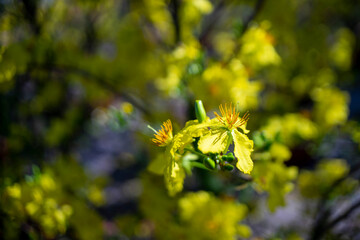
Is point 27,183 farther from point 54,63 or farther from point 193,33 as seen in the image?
point 193,33

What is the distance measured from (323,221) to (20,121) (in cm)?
254

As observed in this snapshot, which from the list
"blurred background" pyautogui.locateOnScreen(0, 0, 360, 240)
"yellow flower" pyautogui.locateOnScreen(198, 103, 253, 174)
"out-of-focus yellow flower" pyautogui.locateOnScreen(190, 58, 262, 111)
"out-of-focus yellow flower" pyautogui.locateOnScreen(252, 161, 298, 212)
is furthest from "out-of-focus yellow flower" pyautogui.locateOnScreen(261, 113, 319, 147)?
"yellow flower" pyautogui.locateOnScreen(198, 103, 253, 174)

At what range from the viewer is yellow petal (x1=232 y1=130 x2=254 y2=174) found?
0.93 meters

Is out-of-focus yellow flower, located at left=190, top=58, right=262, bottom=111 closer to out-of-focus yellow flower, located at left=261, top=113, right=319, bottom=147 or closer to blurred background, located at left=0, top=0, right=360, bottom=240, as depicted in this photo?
blurred background, located at left=0, top=0, right=360, bottom=240

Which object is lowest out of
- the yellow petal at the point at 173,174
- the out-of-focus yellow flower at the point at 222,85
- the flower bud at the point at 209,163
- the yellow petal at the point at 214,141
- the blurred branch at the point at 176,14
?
the yellow petal at the point at 173,174

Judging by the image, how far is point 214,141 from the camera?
39.1 inches

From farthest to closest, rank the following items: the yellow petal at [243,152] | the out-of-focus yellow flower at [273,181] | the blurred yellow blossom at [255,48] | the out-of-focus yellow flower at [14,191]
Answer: the blurred yellow blossom at [255,48], the out-of-focus yellow flower at [14,191], the out-of-focus yellow flower at [273,181], the yellow petal at [243,152]

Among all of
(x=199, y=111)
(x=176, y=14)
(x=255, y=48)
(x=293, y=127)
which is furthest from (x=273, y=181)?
(x=176, y=14)

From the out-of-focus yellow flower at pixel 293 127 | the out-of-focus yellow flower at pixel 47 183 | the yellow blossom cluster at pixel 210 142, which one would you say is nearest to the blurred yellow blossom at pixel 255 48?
the out-of-focus yellow flower at pixel 293 127

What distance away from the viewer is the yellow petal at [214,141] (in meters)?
0.96

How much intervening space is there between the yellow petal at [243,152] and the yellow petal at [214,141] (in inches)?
1.5

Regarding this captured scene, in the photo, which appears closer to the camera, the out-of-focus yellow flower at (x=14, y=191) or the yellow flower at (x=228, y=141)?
the yellow flower at (x=228, y=141)

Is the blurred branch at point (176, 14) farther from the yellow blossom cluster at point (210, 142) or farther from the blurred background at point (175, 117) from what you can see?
the yellow blossom cluster at point (210, 142)

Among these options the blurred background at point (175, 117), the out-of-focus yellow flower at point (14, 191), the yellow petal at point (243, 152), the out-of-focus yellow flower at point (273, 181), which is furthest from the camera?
the blurred background at point (175, 117)
